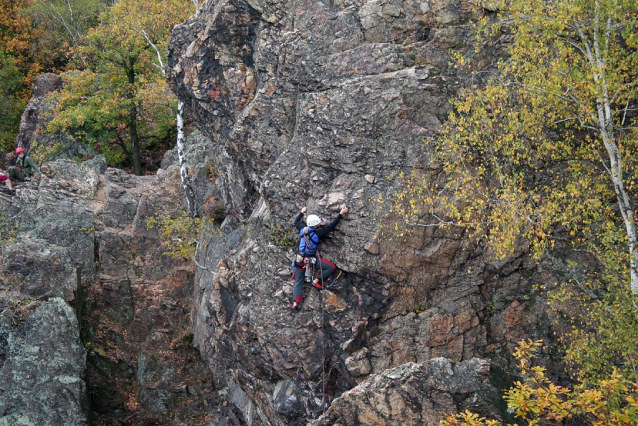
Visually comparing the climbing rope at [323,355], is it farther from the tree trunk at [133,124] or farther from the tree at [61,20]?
the tree at [61,20]

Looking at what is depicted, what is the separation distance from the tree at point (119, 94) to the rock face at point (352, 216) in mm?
11932

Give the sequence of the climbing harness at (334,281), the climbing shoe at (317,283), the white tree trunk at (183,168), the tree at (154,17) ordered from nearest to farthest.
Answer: the climbing shoe at (317,283)
the climbing harness at (334,281)
the white tree trunk at (183,168)
the tree at (154,17)

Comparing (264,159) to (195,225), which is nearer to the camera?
(264,159)

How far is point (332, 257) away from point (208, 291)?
8.82 m

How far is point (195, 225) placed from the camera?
82.2 ft

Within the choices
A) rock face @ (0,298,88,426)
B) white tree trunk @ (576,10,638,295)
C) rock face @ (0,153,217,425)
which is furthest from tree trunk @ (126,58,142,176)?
white tree trunk @ (576,10,638,295)

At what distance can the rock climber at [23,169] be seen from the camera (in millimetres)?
27094

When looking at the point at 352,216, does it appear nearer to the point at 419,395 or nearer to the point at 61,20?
the point at 419,395

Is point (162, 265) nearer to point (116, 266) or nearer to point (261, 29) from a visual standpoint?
point (116, 266)

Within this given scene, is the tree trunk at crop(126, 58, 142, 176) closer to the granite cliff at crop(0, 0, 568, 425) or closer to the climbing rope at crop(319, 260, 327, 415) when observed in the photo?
the granite cliff at crop(0, 0, 568, 425)

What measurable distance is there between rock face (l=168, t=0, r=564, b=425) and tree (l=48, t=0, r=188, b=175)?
1193 cm

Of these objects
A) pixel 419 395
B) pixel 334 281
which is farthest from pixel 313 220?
pixel 419 395

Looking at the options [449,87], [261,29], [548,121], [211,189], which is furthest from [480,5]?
[211,189]

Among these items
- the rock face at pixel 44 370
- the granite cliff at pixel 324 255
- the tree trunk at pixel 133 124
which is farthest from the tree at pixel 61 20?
the rock face at pixel 44 370
